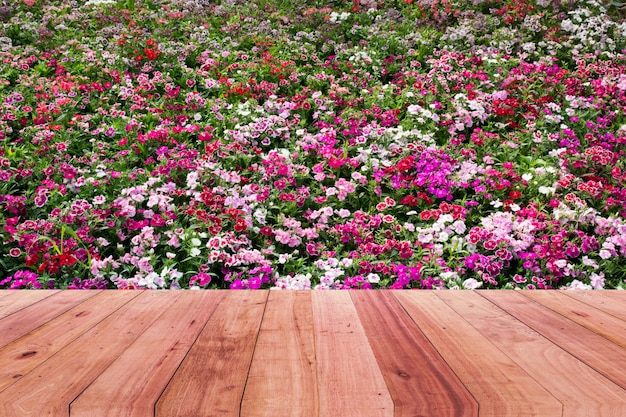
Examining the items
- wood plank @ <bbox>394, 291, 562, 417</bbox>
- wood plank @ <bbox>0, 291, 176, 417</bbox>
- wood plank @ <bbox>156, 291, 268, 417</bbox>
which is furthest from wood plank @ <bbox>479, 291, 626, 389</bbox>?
wood plank @ <bbox>0, 291, 176, 417</bbox>

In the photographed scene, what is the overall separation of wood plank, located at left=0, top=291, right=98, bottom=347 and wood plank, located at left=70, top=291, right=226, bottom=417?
14.4 inches

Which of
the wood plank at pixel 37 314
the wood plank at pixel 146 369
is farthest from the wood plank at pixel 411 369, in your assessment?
the wood plank at pixel 37 314

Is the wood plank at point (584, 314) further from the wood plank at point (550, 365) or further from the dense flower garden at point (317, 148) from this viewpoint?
the dense flower garden at point (317, 148)

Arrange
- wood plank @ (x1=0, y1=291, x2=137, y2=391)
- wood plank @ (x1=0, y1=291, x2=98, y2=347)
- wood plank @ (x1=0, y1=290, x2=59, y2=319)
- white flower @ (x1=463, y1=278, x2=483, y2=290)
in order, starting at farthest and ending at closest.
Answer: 1. white flower @ (x1=463, y1=278, x2=483, y2=290)
2. wood plank @ (x1=0, y1=290, x2=59, y2=319)
3. wood plank @ (x1=0, y1=291, x2=98, y2=347)
4. wood plank @ (x1=0, y1=291, x2=137, y2=391)

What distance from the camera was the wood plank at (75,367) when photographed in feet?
3.78

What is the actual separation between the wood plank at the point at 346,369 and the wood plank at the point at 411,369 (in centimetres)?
2

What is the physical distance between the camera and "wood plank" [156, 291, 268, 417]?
1.14m

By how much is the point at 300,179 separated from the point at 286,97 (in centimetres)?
127

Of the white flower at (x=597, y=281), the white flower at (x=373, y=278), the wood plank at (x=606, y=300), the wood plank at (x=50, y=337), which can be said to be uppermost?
the wood plank at (x=50, y=337)

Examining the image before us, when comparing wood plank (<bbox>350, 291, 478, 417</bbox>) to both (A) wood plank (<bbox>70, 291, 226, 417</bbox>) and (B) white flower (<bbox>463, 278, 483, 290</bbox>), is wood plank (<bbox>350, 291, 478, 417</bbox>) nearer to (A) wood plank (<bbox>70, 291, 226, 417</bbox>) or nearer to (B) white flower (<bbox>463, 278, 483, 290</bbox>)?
(A) wood plank (<bbox>70, 291, 226, 417</bbox>)

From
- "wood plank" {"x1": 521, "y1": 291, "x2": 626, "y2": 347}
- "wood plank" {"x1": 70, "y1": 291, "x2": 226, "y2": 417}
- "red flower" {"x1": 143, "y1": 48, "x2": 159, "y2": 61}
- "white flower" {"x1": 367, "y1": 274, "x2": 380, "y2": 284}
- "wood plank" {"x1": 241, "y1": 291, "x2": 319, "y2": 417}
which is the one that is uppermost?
"red flower" {"x1": 143, "y1": 48, "x2": 159, "y2": 61}

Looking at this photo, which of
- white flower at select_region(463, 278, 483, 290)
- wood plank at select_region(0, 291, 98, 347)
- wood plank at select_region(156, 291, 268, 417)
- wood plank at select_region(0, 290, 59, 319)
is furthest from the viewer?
white flower at select_region(463, 278, 483, 290)

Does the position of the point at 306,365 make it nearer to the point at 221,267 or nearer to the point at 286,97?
the point at 221,267

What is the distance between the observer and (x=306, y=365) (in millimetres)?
1364
